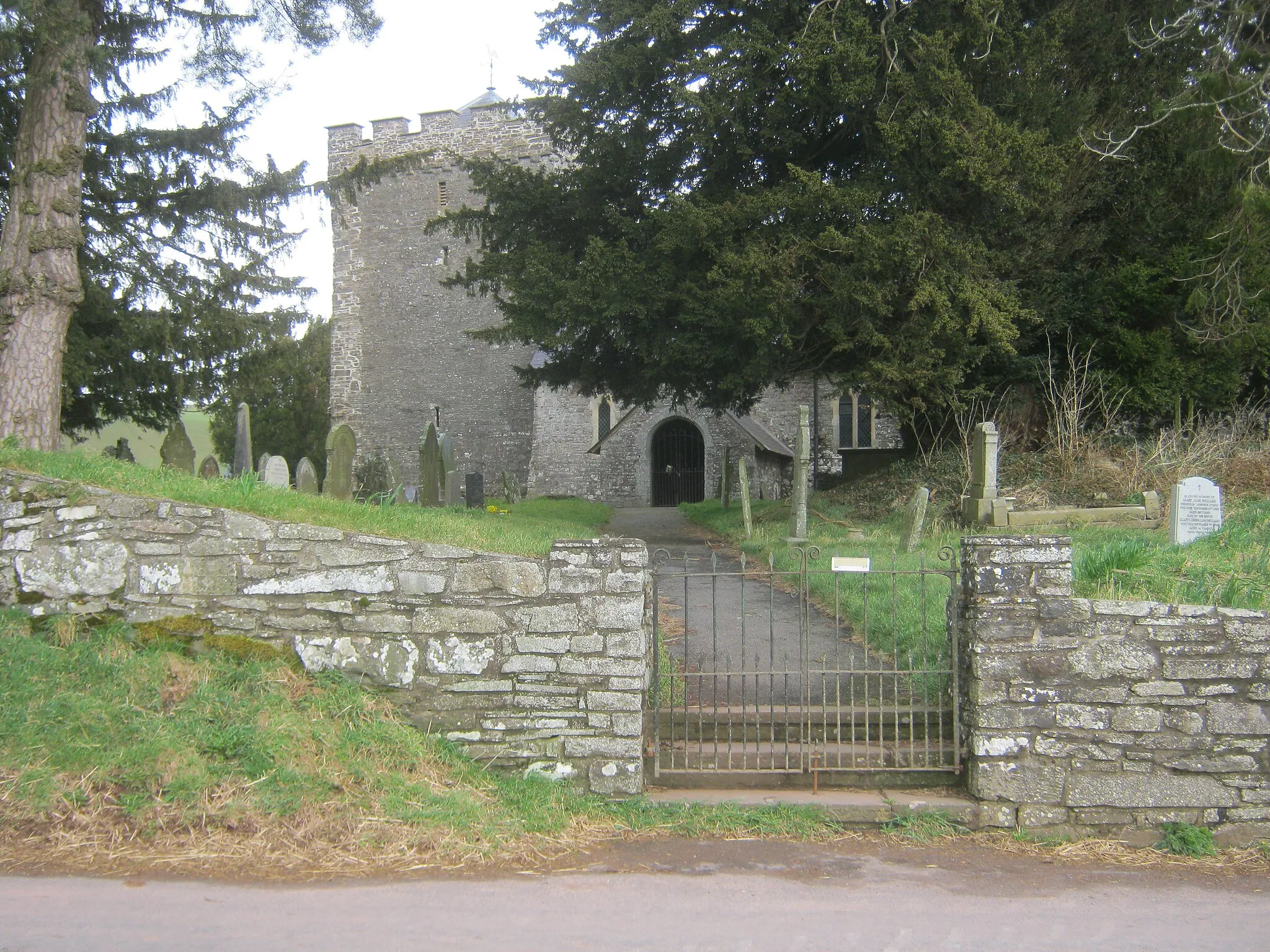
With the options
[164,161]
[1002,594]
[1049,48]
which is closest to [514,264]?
[164,161]

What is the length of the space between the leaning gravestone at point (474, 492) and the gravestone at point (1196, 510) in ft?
39.7

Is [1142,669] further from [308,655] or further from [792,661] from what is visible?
[308,655]

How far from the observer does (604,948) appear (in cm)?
416

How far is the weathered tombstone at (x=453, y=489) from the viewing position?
1644 cm

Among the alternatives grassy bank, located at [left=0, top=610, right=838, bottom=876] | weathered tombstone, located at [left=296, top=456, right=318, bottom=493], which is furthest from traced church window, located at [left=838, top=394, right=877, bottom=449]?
grassy bank, located at [left=0, top=610, right=838, bottom=876]

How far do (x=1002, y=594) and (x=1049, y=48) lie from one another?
10.8 m

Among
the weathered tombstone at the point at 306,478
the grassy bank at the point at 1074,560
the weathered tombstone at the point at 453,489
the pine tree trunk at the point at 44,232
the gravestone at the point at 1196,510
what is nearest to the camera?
the grassy bank at the point at 1074,560

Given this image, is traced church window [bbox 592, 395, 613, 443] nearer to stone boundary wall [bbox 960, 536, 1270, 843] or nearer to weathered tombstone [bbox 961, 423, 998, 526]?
weathered tombstone [bbox 961, 423, 998, 526]

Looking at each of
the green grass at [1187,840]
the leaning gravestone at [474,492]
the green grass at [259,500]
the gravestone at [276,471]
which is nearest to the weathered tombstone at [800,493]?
the green grass at [259,500]

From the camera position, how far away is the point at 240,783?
17.0ft

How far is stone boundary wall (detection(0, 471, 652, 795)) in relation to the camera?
570cm

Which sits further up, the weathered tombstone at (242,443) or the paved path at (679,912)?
the weathered tombstone at (242,443)

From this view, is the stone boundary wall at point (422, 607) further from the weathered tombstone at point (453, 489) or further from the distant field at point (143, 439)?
the weathered tombstone at point (453, 489)

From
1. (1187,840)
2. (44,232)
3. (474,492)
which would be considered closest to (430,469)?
(474,492)
